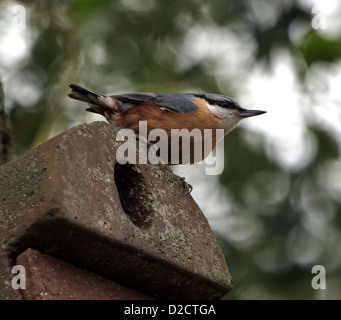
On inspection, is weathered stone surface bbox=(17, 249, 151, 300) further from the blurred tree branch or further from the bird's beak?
the bird's beak

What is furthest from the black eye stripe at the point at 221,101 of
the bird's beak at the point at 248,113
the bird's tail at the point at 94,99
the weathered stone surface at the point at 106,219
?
the weathered stone surface at the point at 106,219

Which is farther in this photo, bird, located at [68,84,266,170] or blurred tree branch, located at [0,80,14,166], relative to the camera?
bird, located at [68,84,266,170]

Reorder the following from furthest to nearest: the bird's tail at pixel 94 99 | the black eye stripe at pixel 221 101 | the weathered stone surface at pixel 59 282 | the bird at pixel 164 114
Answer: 1. the black eye stripe at pixel 221 101
2. the bird at pixel 164 114
3. the bird's tail at pixel 94 99
4. the weathered stone surface at pixel 59 282

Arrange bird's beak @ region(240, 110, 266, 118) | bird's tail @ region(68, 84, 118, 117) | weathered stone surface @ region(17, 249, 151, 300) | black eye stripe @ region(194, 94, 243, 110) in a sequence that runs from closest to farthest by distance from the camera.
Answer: weathered stone surface @ region(17, 249, 151, 300) < bird's tail @ region(68, 84, 118, 117) < black eye stripe @ region(194, 94, 243, 110) < bird's beak @ region(240, 110, 266, 118)

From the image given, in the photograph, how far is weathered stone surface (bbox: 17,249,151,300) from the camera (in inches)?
87.9

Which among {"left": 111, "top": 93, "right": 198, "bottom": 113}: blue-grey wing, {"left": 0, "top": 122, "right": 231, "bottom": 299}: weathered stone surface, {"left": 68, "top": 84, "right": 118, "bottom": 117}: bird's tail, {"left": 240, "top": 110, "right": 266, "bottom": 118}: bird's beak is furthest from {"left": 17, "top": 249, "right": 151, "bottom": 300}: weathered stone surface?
{"left": 240, "top": 110, "right": 266, "bottom": 118}: bird's beak

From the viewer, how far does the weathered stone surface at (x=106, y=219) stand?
2.27 metres

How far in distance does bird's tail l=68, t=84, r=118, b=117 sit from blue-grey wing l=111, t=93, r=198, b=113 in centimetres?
8

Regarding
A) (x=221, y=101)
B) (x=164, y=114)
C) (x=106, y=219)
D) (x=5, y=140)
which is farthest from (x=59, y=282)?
(x=221, y=101)

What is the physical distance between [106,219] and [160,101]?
199cm

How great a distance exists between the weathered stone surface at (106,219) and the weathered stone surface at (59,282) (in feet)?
0.10

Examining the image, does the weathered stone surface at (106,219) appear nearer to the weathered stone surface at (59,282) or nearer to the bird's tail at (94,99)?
the weathered stone surface at (59,282)
